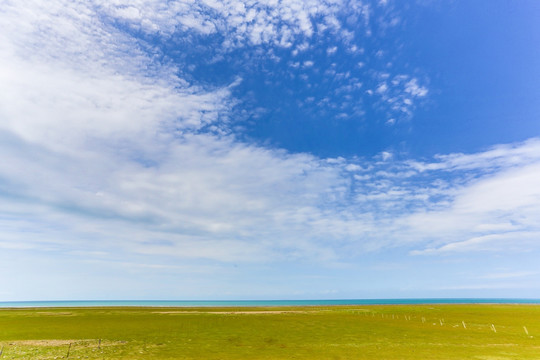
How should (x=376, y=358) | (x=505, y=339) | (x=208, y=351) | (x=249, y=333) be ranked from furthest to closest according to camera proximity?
1. (x=249, y=333)
2. (x=505, y=339)
3. (x=208, y=351)
4. (x=376, y=358)

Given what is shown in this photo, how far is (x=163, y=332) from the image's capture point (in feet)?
157

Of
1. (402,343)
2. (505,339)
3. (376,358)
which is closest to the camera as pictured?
(376,358)

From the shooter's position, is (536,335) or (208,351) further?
(536,335)

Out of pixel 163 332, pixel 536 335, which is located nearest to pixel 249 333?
pixel 163 332

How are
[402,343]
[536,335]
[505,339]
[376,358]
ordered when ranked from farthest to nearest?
[536,335] < [505,339] < [402,343] < [376,358]

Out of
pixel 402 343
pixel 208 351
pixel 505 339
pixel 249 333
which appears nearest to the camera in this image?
pixel 208 351

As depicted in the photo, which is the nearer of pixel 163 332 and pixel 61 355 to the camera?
pixel 61 355

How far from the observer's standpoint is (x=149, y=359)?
2967 centimetres

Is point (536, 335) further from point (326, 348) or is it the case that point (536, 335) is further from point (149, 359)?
point (149, 359)

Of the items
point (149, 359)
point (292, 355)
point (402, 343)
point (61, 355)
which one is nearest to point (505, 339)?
point (402, 343)

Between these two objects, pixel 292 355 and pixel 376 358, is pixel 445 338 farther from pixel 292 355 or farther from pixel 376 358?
pixel 292 355

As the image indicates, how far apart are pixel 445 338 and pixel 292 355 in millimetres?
24124

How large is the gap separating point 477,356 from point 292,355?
18.4 m

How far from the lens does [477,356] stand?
29672 mm
